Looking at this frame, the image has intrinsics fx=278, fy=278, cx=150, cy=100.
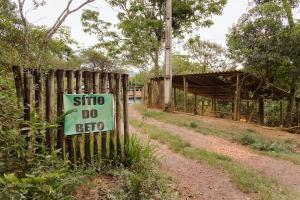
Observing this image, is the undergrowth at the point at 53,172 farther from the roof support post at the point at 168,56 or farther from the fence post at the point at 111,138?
the roof support post at the point at 168,56

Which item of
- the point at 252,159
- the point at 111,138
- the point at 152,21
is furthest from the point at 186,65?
the point at 111,138

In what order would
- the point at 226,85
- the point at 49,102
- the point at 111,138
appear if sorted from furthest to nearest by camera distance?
1. the point at 226,85
2. the point at 111,138
3. the point at 49,102

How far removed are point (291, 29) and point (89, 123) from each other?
951 centimetres

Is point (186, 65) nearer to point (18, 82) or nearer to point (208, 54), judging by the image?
point (208, 54)

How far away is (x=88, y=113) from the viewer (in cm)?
428

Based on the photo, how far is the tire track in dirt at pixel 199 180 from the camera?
4512 mm

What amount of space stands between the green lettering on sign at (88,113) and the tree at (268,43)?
818 cm

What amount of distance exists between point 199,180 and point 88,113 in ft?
7.94

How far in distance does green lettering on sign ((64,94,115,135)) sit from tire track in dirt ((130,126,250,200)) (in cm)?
153

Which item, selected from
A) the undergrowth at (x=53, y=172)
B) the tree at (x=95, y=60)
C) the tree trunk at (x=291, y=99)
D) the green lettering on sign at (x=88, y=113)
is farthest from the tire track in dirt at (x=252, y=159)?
the tree at (x=95, y=60)

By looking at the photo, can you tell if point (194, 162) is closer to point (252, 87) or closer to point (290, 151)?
point (290, 151)

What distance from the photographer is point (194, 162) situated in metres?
6.21

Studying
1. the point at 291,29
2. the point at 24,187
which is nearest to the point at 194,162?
the point at 24,187

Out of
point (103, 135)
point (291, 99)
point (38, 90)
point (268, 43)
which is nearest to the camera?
point (38, 90)
